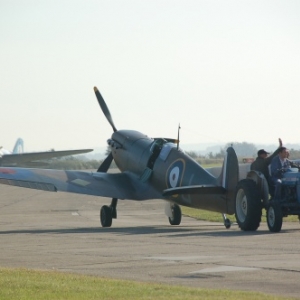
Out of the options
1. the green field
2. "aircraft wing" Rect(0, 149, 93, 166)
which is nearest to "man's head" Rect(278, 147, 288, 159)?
the green field

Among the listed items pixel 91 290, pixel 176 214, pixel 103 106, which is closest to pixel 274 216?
pixel 176 214

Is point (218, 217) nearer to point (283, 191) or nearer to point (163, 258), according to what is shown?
point (283, 191)

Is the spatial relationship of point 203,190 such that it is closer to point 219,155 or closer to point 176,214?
point 176,214

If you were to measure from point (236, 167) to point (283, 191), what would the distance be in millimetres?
1280

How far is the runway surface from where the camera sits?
494 inches

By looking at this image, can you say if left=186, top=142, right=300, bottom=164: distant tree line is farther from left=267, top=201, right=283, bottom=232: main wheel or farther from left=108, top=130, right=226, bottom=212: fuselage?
left=267, top=201, right=283, bottom=232: main wheel

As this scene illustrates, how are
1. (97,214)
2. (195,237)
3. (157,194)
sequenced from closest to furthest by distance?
(195,237), (157,194), (97,214)

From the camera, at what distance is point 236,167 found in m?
22.2

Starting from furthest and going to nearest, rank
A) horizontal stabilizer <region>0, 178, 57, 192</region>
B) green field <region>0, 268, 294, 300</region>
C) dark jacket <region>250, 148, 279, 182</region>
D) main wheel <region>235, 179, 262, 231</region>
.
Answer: horizontal stabilizer <region>0, 178, 57, 192</region> < dark jacket <region>250, 148, 279, 182</region> < main wheel <region>235, 179, 262, 231</region> < green field <region>0, 268, 294, 300</region>

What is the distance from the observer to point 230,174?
73.2 feet

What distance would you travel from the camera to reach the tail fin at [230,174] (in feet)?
72.9

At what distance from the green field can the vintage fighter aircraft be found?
9997mm

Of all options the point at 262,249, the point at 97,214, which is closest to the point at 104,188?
the point at 97,214

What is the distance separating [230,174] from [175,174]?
2.72 m
